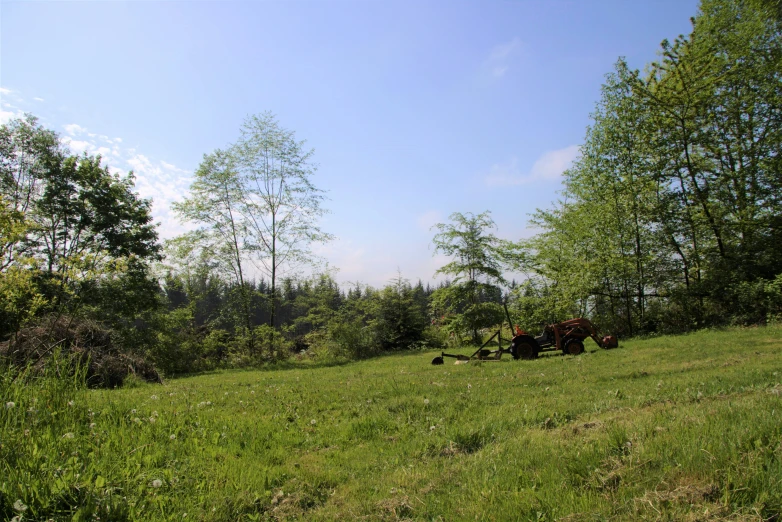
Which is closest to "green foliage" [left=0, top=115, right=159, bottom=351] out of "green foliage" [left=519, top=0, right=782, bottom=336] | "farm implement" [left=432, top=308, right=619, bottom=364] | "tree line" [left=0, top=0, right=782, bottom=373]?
"tree line" [left=0, top=0, right=782, bottom=373]

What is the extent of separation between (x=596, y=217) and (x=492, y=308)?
7.73 meters

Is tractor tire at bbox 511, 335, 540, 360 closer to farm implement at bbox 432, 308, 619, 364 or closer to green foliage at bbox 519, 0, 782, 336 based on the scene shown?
farm implement at bbox 432, 308, 619, 364

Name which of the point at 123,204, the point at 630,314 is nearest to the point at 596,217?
the point at 630,314

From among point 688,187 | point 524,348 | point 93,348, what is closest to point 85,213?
point 93,348

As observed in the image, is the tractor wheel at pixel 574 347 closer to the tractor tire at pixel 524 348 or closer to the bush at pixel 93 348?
the tractor tire at pixel 524 348

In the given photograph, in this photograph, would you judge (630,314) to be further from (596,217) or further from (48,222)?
(48,222)

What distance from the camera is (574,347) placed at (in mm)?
14492

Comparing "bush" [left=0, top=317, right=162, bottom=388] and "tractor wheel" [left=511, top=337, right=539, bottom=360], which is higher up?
"bush" [left=0, top=317, right=162, bottom=388]

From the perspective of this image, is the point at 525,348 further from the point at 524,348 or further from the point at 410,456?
Answer: the point at 410,456

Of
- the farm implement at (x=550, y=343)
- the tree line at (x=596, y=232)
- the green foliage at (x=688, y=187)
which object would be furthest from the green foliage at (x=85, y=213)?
the green foliage at (x=688, y=187)

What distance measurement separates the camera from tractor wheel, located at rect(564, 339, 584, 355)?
14438mm

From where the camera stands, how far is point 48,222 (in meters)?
20.7

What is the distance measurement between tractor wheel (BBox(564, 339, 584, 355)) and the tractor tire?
3.75ft

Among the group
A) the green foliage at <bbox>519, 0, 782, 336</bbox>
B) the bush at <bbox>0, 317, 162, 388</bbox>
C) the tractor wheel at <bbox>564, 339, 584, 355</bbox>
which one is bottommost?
the tractor wheel at <bbox>564, 339, 584, 355</bbox>
